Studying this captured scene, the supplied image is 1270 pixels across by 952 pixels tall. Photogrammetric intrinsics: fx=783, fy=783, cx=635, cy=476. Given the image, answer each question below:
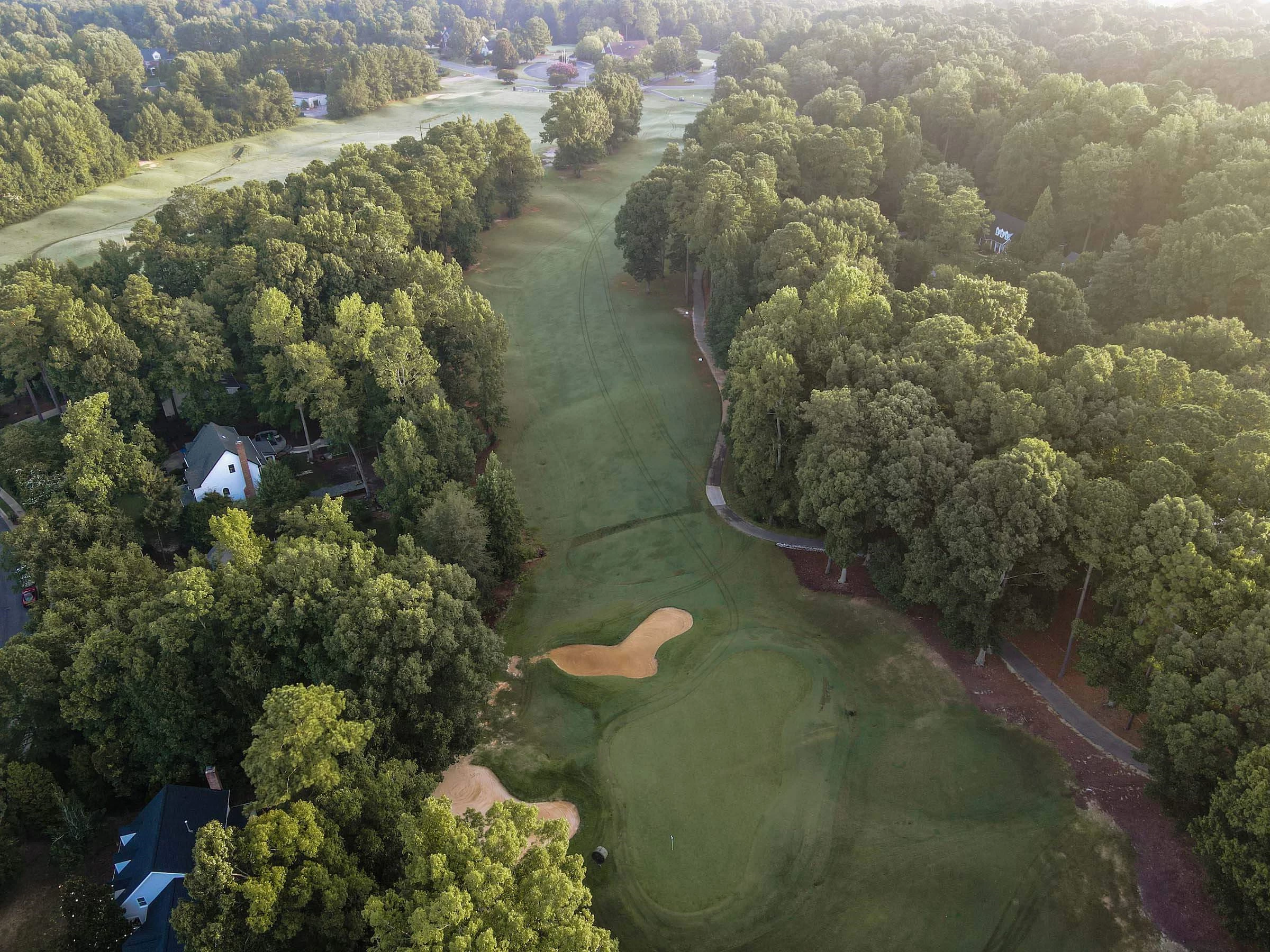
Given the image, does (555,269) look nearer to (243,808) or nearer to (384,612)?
(384,612)

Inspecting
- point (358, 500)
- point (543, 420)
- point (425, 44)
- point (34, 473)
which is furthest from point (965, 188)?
point (425, 44)

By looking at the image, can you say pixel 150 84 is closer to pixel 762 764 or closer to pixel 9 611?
pixel 9 611

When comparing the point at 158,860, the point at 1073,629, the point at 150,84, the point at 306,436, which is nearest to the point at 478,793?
the point at 158,860

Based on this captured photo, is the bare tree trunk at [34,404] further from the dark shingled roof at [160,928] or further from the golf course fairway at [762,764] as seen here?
the dark shingled roof at [160,928]

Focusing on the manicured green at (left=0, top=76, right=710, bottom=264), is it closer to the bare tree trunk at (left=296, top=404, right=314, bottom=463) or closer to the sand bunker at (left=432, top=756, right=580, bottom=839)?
the bare tree trunk at (left=296, top=404, right=314, bottom=463)

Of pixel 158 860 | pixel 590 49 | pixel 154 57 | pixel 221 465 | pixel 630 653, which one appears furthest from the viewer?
pixel 590 49

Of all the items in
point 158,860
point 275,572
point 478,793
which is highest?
point 275,572

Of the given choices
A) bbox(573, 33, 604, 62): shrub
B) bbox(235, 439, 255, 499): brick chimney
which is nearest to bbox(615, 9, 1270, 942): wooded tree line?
bbox(235, 439, 255, 499): brick chimney
